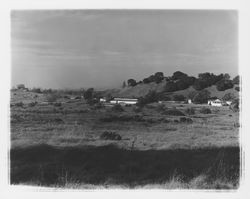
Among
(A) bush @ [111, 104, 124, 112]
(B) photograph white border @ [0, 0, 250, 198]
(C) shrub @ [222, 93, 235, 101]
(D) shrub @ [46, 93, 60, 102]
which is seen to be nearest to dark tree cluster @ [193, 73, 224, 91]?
(C) shrub @ [222, 93, 235, 101]

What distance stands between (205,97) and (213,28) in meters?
1.29

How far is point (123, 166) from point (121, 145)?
381mm

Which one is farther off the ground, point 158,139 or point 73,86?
point 73,86

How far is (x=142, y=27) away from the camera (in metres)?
6.75

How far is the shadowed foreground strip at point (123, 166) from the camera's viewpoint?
6539 millimetres

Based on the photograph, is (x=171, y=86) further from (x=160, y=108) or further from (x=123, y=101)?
(x=123, y=101)

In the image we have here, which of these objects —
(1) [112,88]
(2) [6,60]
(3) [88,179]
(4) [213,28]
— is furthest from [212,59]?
(2) [6,60]

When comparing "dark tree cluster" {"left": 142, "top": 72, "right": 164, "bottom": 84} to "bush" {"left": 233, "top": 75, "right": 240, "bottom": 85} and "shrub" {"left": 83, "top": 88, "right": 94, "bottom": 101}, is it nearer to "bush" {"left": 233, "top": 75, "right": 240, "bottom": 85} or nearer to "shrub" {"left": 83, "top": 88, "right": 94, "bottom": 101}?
"shrub" {"left": 83, "top": 88, "right": 94, "bottom": 101}

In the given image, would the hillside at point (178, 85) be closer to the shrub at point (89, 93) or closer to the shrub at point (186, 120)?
the shrub at point (89, 93)

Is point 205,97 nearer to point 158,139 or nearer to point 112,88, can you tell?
point 158,139

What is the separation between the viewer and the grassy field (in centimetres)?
657
